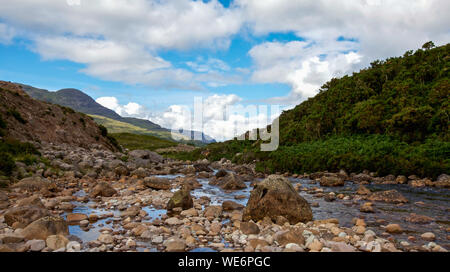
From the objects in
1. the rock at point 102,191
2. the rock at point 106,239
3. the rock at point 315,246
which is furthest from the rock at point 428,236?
the rock at point 102,191

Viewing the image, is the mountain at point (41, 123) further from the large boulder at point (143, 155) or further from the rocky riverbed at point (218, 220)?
the rocky riverbed at point (218, 220)

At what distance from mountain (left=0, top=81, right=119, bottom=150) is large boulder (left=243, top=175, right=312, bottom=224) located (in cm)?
2646

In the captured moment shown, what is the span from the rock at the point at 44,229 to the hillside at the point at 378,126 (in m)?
29.2

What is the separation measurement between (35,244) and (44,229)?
31.4 inches

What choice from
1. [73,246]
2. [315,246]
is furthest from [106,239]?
[315,246]

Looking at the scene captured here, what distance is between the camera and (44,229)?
899cm

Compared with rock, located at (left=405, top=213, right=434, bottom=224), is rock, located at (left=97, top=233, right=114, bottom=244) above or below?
above

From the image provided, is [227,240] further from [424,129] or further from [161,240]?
[424,129]

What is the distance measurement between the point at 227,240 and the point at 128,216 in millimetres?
5389

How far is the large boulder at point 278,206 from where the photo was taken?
1234 centimetres

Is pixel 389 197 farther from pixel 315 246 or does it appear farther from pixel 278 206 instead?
pixel 315 246

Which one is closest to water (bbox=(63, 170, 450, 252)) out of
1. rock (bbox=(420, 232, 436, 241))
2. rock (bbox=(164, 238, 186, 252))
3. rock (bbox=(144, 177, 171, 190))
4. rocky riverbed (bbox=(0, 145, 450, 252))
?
rocky riverbed (bbox=(0, 145, 450, 252))

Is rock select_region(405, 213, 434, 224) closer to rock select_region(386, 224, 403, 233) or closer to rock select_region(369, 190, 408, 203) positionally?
rock select_region(386, 224, 403, 233)

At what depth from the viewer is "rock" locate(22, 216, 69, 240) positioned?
884 cm
